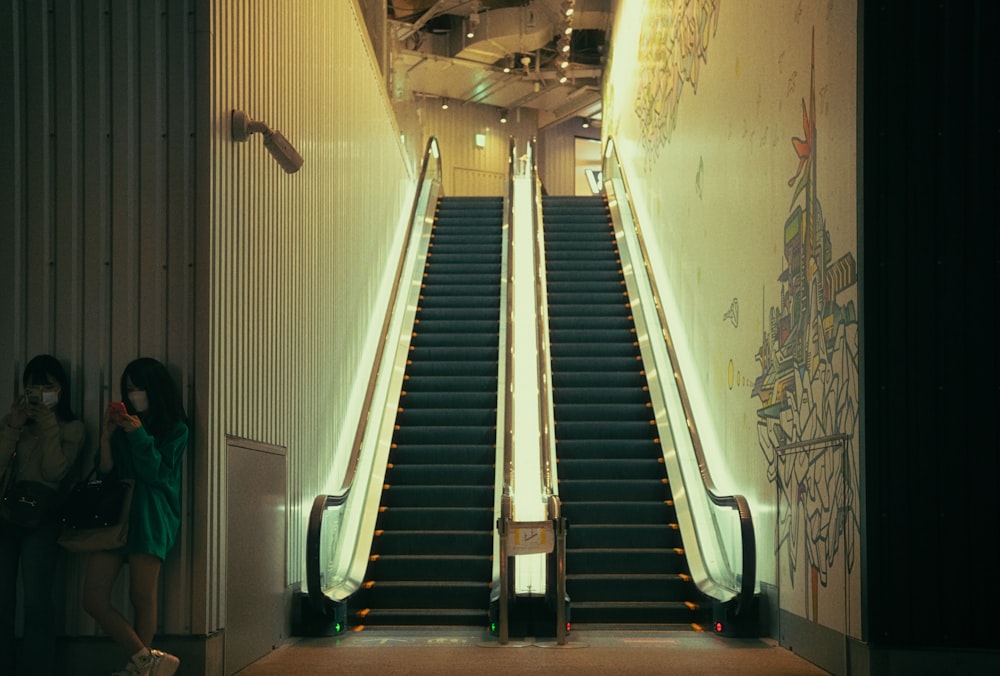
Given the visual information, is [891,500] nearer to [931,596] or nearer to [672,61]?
[931,596]

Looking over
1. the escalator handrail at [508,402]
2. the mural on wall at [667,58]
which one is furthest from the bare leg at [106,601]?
the mural on wall at [667,58]

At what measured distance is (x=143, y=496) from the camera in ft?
16.9

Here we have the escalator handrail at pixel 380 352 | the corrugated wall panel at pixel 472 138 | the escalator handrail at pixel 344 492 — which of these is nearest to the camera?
the escalator handrail at pixel 344 492

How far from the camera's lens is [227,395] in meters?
5.78

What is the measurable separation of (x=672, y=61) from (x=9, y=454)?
8279 mm

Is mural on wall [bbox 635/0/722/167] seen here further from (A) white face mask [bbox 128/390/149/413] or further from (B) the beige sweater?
(B) the beige sweater

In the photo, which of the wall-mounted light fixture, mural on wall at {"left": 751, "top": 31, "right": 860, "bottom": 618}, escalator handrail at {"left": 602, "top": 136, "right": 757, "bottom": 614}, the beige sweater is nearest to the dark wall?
mural on wall at {"left": 751, "top": 31, "right": 860, "bottom": 618}

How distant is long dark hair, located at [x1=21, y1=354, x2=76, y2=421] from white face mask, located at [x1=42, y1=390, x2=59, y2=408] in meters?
0.03

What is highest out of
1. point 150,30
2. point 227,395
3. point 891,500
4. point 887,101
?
point 150,30

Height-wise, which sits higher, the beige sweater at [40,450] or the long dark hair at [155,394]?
the long dark hair at [155,394]

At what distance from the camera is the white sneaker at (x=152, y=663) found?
16.3 ft

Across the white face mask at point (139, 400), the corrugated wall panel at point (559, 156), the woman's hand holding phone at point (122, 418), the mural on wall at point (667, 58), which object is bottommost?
the woman's hand holding phone at point (122, 418)

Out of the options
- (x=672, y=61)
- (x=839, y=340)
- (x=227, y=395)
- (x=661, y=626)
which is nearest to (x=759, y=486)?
(x=661, y=626)

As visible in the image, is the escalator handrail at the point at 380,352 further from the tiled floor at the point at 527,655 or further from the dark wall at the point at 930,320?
the dark wall at the point at 930,320
